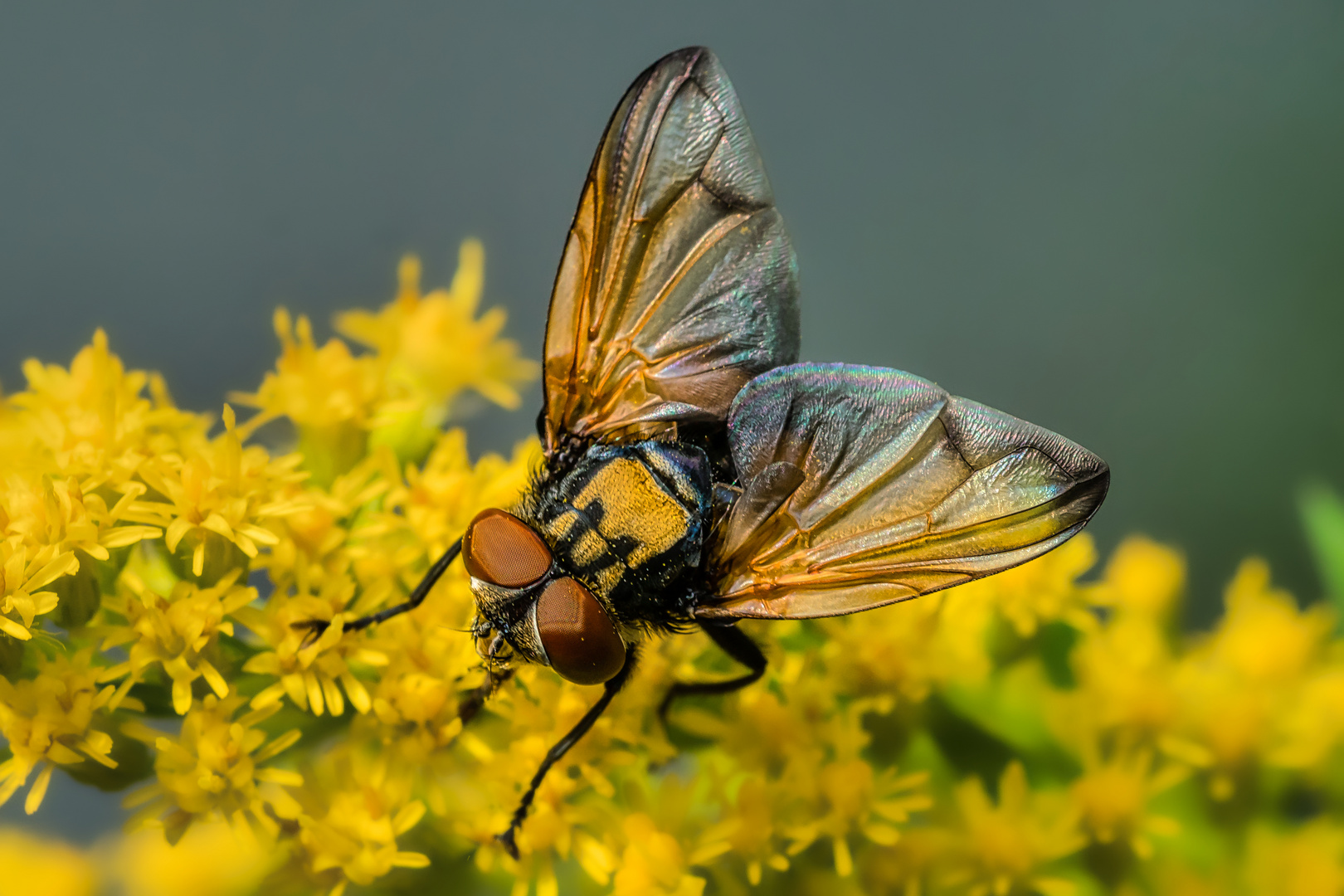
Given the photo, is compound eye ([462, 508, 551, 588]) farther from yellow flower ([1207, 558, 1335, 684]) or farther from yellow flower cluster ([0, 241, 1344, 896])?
yellow flower ([1207, 558, 1335, 684])

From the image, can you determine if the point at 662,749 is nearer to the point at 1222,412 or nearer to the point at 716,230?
the point at 716,230

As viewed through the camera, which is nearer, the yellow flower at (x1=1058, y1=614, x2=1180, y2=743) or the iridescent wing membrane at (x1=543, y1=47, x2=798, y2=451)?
the iridescent wing membrane at (x1=543, y1=47, x2=798, y2=451)

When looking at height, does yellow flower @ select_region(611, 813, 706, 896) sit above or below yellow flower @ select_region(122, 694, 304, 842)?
below

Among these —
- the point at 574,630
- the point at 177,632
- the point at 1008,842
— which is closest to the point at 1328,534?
the point at 1008,842

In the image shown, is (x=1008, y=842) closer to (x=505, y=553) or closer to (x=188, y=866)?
(x=505, y=553)

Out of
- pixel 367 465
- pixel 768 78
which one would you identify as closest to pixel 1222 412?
pixel 768 78

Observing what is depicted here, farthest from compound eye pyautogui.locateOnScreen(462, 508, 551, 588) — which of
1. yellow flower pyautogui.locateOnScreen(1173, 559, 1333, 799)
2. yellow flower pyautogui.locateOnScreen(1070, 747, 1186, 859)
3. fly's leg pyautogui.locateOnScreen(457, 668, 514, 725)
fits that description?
yellow flower pyautogui.locateOnScreen(1173, 559, 1333, 799)

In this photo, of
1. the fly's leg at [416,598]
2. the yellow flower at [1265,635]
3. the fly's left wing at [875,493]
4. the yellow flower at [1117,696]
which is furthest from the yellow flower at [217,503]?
the yellow flower at [1265,635]
